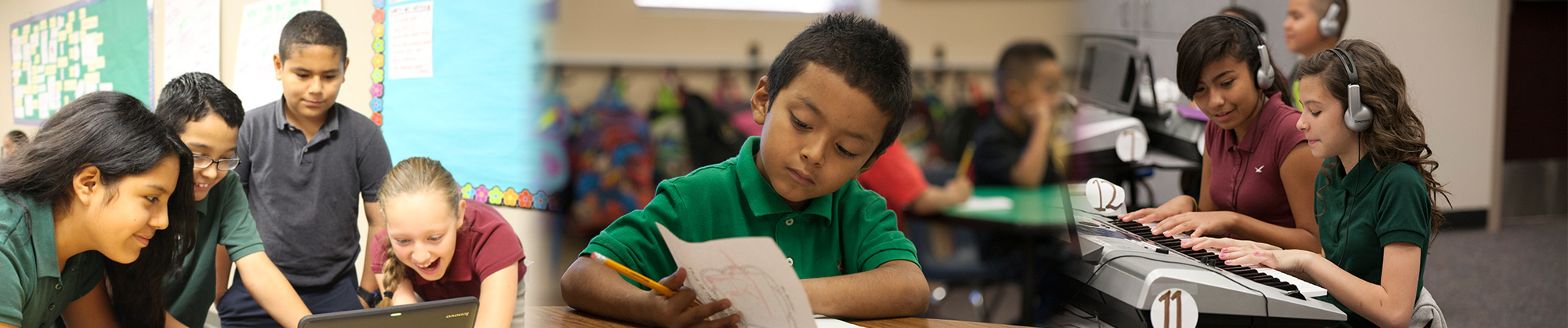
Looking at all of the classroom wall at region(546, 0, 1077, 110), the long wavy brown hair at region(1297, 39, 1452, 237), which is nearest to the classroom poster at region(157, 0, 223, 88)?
the classroom wall at region(546, 0, 1077, 110)

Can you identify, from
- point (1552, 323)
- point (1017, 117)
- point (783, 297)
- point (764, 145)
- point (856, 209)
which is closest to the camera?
point (783, 297)

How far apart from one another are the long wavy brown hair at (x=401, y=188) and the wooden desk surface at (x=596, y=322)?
1.02 ft

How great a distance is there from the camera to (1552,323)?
6.89ft

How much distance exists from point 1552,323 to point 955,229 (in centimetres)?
175

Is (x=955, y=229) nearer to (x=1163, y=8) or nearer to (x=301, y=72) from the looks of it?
(x=1163, y=8)

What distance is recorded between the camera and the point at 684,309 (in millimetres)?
982

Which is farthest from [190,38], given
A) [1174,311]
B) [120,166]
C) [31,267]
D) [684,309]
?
[1174,311]

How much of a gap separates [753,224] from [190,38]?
0.95m

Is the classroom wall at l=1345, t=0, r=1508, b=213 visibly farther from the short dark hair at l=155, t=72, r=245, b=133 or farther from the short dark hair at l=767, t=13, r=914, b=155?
the short dark hair at l=155, t=72, r=245, b=133

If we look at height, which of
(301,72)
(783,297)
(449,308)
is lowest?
(449,308)

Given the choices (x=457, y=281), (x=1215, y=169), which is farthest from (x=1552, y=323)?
(x=457, y=281)

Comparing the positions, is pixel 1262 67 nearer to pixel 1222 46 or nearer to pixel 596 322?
pixel 1222 46

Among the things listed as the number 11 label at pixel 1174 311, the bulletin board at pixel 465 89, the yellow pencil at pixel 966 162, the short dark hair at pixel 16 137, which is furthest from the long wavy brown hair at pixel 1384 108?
the yellow pencil at pixel 966 162

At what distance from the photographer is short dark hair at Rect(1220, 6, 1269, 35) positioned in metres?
1.32
